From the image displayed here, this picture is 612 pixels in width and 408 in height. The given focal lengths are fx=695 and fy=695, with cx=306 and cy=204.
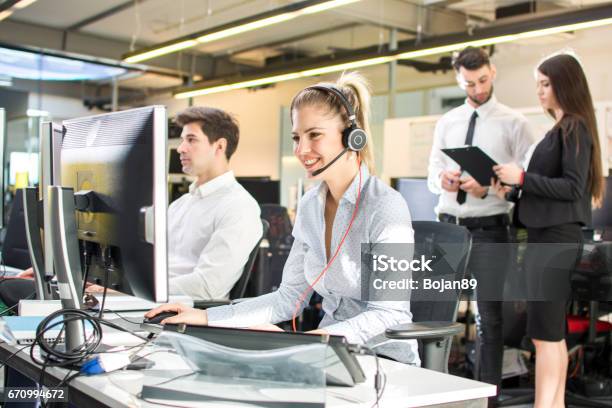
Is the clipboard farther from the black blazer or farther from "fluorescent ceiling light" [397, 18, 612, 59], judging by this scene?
"fluorescent ceiling light" [397, 18, 612, 59]

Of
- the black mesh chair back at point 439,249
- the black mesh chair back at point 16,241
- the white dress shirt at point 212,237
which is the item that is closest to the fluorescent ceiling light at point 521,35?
the white dress shirt at point 212,237

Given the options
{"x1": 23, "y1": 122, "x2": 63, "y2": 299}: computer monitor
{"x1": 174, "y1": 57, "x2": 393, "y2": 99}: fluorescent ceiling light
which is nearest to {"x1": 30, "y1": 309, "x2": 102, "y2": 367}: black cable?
{"x1": 23, "y1": 122, "x2": 63, "y2": 299}: computer monitor

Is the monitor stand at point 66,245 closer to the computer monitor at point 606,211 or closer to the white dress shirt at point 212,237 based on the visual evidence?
the white dress shirt at point 212,237

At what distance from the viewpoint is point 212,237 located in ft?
8.23

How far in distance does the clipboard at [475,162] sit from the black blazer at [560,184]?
185 mm

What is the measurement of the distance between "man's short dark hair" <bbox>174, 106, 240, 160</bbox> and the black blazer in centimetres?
130

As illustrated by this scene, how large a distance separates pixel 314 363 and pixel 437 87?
30.1ft

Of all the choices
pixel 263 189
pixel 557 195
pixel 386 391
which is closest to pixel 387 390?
pixel 386 391

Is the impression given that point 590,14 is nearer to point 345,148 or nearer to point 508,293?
point 508,293

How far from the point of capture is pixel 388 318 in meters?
1.68

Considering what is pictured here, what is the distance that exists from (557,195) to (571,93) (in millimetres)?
447

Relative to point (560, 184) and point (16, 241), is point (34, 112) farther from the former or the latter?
point (560, 184)

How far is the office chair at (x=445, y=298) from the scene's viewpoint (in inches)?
69.1

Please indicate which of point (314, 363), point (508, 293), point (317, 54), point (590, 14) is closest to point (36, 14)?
point (317, 54)
